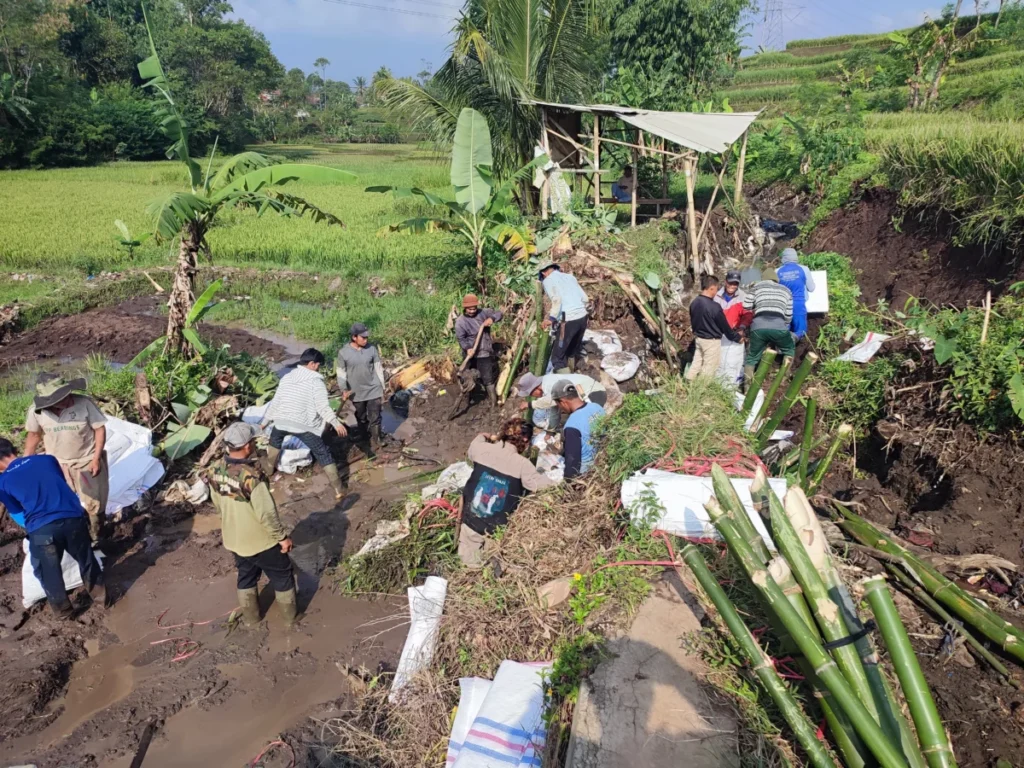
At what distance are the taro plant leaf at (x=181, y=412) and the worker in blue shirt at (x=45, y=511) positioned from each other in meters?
2.10

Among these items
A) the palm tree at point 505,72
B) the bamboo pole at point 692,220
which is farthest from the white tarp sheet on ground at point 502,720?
the palm tree at point 505,72

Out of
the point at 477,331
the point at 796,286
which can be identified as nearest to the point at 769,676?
the point at 477,331

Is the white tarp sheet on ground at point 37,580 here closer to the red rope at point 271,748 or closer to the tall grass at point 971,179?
the red rope at point 271,748

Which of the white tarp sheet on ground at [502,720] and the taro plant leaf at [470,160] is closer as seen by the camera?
the white tarp sheet on ground at [502,720]

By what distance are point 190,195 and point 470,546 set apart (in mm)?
4479

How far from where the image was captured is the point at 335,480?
19.7 feet

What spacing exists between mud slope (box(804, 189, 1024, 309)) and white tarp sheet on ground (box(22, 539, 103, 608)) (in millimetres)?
9615

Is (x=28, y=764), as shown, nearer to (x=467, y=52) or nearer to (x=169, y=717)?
(x=169, y=717)

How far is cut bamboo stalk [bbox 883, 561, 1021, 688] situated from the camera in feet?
10.1

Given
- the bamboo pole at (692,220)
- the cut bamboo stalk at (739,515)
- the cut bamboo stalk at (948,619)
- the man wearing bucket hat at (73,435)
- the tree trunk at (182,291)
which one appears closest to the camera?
the cut bamboo stalk at (739,515)

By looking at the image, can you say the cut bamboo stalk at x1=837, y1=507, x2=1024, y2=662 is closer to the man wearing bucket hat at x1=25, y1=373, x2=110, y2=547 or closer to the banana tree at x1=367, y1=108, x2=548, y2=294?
the man wearing bucket hat at x1=25, y1=373, x2=110, y2=547

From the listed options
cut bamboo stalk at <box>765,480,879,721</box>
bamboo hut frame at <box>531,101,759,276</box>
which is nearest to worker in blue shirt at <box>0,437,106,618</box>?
cut bamboo stalk at <box>765,480,879,721</box>

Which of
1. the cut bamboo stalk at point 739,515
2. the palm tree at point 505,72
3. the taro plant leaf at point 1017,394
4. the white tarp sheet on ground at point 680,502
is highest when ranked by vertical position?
the palm tree at point 505,72

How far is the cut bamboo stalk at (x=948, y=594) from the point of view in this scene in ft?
10.2
